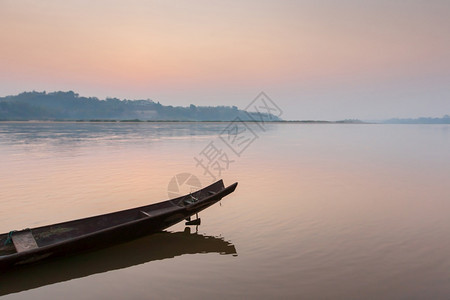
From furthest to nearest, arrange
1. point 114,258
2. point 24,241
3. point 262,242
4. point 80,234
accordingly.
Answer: point 262,242, point 80,234, point 114,258, point 24,241

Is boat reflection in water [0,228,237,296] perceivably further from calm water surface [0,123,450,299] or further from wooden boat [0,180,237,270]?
wooden boat [0,180,237,270]

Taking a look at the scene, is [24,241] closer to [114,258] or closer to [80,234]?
[80,234]

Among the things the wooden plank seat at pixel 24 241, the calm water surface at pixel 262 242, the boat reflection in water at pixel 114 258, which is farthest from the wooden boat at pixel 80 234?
the calm water surface at pixel 262 242

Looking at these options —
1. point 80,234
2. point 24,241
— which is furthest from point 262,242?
A: point 24,241

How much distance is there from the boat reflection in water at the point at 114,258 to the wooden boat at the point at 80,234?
0.37 meters

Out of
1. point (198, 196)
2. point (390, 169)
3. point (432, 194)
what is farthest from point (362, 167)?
point (198, 196)

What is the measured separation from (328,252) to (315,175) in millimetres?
11467

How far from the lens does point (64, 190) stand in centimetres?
1500

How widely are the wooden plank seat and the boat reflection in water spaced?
50 cm

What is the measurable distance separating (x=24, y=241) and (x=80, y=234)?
126 cm

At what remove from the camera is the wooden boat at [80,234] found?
7115mm

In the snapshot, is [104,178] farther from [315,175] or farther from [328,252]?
[328,252]

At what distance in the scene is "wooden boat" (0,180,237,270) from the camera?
711 cm

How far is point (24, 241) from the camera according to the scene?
7.86 m
